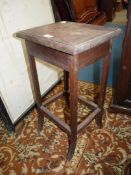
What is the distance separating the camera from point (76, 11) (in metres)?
2.55

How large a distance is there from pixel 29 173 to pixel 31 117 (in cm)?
54

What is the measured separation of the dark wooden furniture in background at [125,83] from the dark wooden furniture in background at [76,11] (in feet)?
2.75

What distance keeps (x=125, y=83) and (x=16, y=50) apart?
0.89 m

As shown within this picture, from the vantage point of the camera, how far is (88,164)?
3.70 feet

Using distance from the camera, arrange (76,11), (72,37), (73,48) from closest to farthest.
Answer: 1. (73,48)
2. (72,37)
3. (76,11)

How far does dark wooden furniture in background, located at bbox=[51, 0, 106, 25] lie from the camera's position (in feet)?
6.91

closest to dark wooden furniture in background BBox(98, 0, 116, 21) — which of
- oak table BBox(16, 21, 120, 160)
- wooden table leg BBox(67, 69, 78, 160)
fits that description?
oak table BBox(16, 21, 120, 160)

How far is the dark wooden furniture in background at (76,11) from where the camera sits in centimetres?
211

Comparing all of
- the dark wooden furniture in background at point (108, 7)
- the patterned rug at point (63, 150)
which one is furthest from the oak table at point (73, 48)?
the dark wooden furniture in background at point (108, 7)

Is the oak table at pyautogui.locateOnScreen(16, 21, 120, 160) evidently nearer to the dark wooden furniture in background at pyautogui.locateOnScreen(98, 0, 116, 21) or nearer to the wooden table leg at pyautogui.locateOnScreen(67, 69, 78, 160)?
the wooden table leg at pyautogui.locateOnScreen(67, 69, 78, 160)

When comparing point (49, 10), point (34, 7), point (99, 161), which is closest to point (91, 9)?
point (49, 10)

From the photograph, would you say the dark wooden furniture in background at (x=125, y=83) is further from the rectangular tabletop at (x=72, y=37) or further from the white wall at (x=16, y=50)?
the white wall at (x=16, y=50)

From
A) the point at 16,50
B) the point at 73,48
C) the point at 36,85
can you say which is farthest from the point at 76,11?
the point at 73,48

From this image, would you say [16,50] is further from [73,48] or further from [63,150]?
[63,150]
